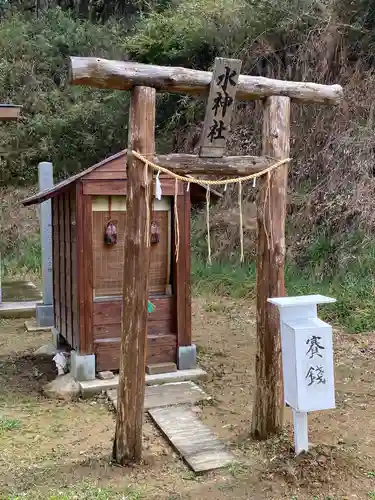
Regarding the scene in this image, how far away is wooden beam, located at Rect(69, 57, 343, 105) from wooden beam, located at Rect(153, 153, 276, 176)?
470 mm

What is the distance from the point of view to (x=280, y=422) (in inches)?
165

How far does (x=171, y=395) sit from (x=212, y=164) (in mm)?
2374

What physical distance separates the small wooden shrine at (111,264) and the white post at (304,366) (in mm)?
2026

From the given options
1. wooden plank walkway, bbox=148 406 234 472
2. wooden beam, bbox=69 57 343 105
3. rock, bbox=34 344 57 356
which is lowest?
rock, bbox=34 344 57 356

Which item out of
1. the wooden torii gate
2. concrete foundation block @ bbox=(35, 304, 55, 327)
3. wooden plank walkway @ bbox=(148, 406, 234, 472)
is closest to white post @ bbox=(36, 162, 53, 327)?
concrete foundation block @ bbox=(35, 304, 55, 327)

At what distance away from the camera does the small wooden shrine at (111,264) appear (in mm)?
5523

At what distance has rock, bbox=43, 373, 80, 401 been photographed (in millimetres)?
5262

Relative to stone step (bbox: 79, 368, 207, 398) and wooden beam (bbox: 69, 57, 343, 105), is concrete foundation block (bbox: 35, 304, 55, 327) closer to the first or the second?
stone step (bbox: 79, 368, 207, 398)

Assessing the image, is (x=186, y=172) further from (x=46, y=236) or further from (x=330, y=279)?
(x=330, y=279)

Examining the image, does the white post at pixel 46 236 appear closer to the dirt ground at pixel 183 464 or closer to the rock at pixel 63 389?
the dirt ground at pixel 183 464

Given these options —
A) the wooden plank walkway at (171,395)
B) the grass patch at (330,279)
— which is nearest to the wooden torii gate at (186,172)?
the wooden plank walkway at (171,395)

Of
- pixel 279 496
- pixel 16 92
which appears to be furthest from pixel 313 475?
pixel 16 92

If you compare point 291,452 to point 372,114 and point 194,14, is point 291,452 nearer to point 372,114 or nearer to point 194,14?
point 372,114

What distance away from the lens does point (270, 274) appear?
13.7ft
